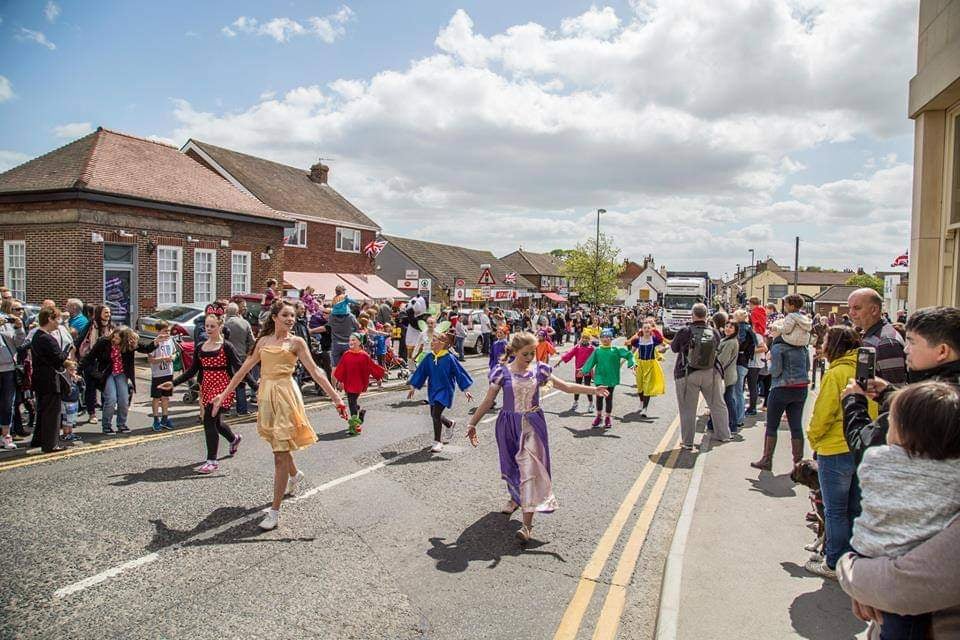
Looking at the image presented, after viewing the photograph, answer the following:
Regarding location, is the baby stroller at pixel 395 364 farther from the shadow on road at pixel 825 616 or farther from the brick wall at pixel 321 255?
the brick wall at pixel 321 255

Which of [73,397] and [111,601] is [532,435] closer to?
[111,601]

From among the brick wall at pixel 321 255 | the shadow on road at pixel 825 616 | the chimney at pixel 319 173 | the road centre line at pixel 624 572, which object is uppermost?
the chimney at pixel 319 173

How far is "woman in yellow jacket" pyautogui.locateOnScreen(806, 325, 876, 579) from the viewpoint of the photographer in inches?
182

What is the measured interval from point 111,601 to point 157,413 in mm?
5906

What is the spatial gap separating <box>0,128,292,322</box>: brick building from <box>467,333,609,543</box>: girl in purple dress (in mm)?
17625

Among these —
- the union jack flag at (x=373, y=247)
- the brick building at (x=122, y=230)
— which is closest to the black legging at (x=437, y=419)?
the brick building at (x=122, y=230)

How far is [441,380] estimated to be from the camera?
30.7 ft

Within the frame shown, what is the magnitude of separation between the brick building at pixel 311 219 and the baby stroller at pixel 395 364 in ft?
47.9

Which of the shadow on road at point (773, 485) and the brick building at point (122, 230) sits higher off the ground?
the brick building at point (122, 230)

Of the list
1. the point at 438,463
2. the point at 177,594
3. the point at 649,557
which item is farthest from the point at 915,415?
the point at 438,463

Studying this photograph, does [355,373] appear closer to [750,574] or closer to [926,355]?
[750,574]

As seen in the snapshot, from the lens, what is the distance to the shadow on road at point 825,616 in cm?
397

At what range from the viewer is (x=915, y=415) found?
224 centimetres

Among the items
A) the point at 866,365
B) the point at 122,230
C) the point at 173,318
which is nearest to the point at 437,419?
the point at 866,365
